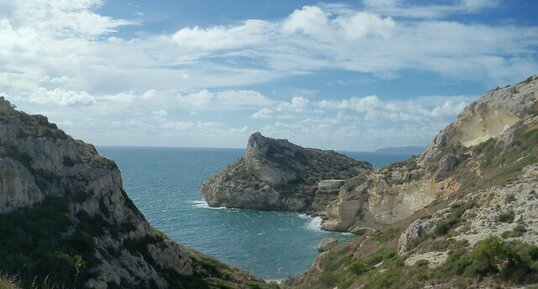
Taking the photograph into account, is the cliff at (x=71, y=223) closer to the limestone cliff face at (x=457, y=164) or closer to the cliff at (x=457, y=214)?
the cliff at (x=457, y=214)

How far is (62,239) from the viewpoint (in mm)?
31375

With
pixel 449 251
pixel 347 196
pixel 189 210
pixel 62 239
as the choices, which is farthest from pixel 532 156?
pixel 189 210

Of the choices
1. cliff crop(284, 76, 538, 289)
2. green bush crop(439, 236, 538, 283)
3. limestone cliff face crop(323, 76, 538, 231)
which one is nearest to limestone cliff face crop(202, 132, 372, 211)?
limestone cliff face crop(323, 76, 538, 231)

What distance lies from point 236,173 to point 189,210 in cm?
2288

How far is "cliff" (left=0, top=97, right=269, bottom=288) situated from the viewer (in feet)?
94.9

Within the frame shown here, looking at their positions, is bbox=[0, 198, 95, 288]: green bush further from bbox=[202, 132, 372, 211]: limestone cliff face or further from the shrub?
bbox=[202, 132, 372, 211]: limestone cliff face

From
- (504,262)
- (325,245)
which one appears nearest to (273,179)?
(325,245)

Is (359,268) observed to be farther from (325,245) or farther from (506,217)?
(325,245)

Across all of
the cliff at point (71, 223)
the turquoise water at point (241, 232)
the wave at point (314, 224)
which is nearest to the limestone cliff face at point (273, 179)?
the turquoise water at point (241, 232)

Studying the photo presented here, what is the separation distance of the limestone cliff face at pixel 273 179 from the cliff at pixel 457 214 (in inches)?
1146

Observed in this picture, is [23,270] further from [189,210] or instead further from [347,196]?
[189,210]

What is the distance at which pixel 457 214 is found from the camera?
1358 inches

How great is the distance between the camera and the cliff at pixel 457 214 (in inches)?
924

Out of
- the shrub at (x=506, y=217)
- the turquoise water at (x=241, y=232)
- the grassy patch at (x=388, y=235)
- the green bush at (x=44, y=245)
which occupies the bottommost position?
the turquoise water at (x=241, y=232)
